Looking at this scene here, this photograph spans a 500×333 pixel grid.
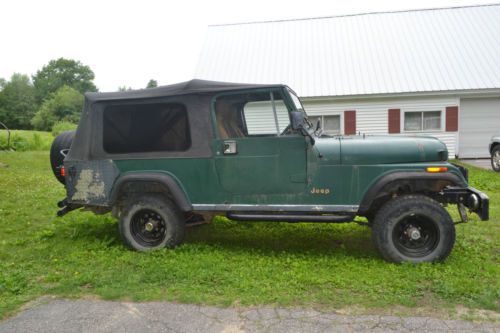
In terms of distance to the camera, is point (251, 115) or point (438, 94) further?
point (438, 94)

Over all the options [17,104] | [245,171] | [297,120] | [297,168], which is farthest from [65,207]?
[17,104]

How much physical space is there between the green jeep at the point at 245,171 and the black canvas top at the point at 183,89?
0.04 feet

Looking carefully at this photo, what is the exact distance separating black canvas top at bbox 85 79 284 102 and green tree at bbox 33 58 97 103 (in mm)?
87501

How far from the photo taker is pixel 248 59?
18328mm

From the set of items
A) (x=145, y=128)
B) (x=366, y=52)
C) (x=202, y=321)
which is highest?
(x=366, y=52)

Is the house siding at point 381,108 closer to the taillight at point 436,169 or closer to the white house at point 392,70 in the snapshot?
the white house at point 392,70

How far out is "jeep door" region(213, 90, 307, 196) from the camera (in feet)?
15.9

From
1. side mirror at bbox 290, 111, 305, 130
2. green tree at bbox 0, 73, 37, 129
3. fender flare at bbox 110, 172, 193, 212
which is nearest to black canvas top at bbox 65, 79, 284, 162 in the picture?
fender flare at bbox 110, 172, 193, 212

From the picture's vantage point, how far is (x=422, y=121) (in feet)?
52.5

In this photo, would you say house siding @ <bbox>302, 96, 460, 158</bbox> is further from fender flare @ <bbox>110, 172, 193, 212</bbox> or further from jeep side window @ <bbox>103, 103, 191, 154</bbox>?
fender flare @ <bbox>110, 172, 193, 212</bbox>

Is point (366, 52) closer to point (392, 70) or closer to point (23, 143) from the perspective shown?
point (392, 70)

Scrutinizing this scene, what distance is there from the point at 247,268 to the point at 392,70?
46.1 ft

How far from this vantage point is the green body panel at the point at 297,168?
4680 millimetres

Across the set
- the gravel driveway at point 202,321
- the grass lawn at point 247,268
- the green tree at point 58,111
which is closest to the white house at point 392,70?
the grass lawn at point 247,268
